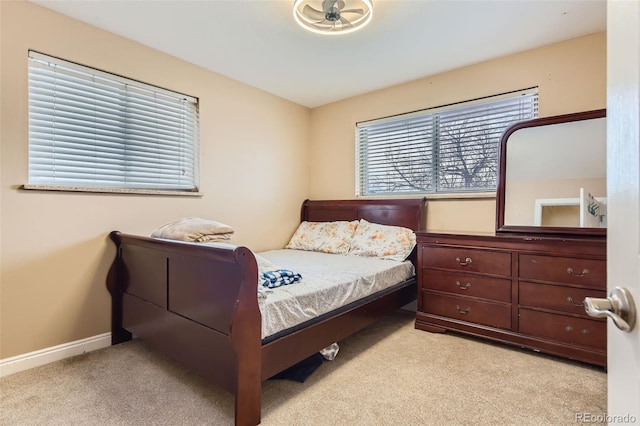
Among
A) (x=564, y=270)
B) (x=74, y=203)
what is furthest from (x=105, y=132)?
(x=564, y=270)

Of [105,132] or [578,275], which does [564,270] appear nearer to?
[578,275]

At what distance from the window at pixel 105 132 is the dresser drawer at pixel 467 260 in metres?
2.14

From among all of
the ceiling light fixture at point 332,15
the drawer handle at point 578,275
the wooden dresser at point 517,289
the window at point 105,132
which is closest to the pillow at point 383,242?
the wooden dresser at point 517,289

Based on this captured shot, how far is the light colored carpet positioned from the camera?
4.92ft

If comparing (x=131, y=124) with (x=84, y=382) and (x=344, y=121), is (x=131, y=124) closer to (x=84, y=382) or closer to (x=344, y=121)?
(x=84, y=382)

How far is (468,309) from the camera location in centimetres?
240

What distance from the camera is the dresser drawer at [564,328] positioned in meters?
1.92

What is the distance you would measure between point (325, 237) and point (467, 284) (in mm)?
1503

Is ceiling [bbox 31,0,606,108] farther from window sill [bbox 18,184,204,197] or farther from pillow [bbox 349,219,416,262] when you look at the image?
pillow [bbox 349,219,416,262]

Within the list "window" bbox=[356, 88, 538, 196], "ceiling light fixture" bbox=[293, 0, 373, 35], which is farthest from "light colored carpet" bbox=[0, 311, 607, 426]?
"ceiling light fixture" bbox=[293, 0, 373, 35]

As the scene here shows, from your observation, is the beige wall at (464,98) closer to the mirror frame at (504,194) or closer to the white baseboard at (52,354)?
the mirror frame at (504,194)

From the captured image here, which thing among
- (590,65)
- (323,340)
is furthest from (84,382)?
(590,65)

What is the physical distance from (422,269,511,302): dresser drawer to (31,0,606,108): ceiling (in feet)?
5.97

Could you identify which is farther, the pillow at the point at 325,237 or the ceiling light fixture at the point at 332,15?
the pillow at the point at 325,237
